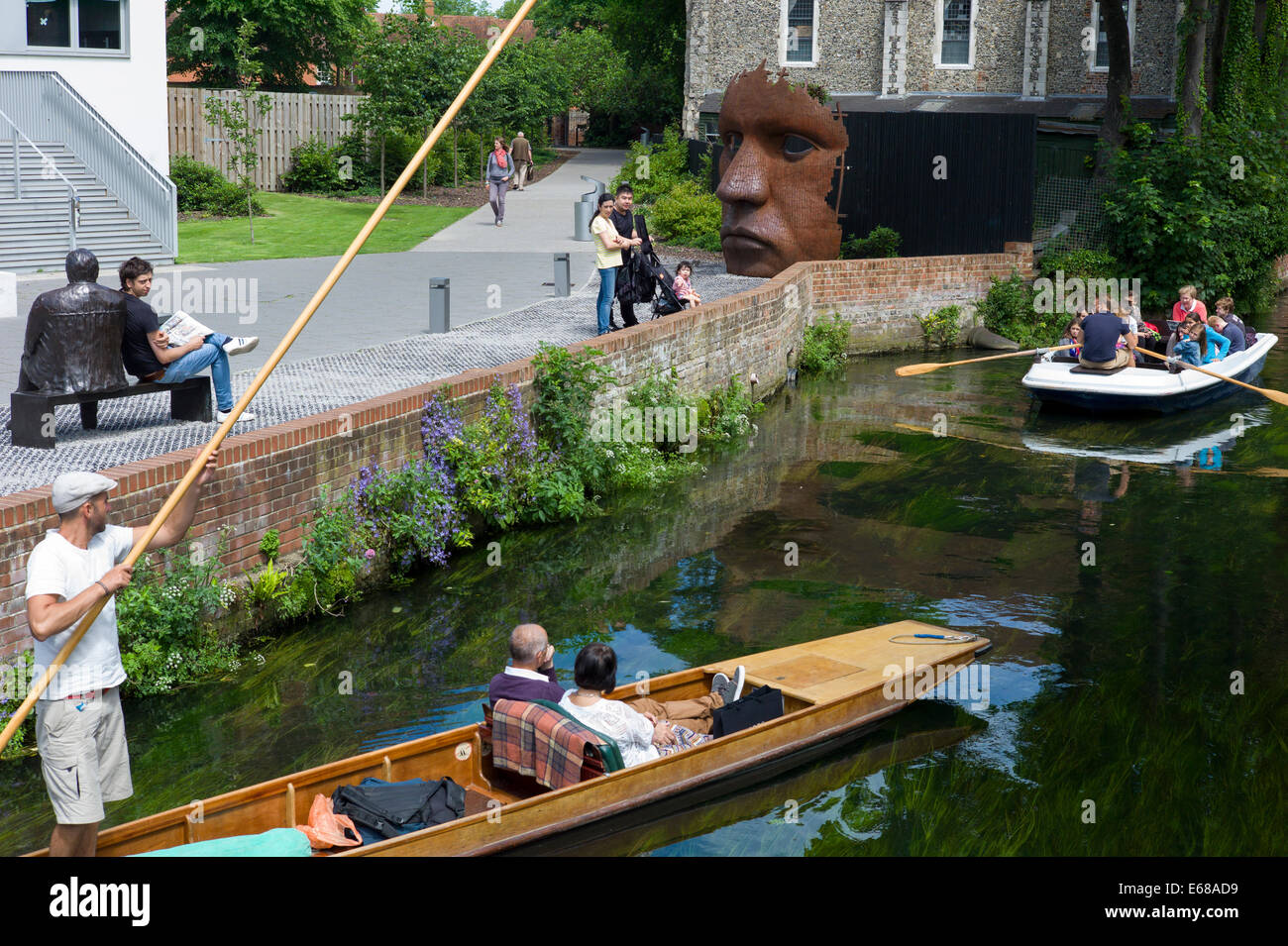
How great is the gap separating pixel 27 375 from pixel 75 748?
5911 millimetres

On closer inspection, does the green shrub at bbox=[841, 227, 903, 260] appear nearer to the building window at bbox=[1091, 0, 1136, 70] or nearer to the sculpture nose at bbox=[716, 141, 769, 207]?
the sculpture nose at bbox=[716, 141, 769, 207]

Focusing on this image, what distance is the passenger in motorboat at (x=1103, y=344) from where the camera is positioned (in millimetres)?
19250

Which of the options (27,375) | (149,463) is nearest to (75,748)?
(149,463)

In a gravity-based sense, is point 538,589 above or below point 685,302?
below

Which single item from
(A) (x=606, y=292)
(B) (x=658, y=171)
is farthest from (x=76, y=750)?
(B) (x=658, y=171)

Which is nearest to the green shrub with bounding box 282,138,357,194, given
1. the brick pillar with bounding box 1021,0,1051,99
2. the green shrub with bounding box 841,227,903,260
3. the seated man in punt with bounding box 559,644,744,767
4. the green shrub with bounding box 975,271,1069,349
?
the green shrub with bounding box 841,227,903,260

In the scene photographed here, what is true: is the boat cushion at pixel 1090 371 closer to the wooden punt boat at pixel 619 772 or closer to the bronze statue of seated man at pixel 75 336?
the wooden punt boat at pixel 619 772

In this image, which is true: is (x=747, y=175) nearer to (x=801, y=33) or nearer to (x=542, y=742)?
(x=542, y=742)

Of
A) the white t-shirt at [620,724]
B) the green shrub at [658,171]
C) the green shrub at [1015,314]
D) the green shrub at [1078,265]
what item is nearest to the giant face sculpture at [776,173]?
the green shrub at [1015,314]

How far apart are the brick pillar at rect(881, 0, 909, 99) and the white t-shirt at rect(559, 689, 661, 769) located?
109 ft

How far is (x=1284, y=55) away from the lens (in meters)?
31.1

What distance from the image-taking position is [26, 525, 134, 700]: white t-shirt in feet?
19.1

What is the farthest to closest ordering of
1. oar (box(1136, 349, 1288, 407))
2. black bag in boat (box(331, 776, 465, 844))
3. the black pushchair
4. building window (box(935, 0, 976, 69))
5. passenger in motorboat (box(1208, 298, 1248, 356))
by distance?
→ building window (box(935, 0, 976, 69)) < passenger in motorboat (box(1208, 298, 1248, 356)) < oar (box(1136, 349, 1288, 407)) < the black pushchair < black bag in boat (box(331, 776, 465, 844))
